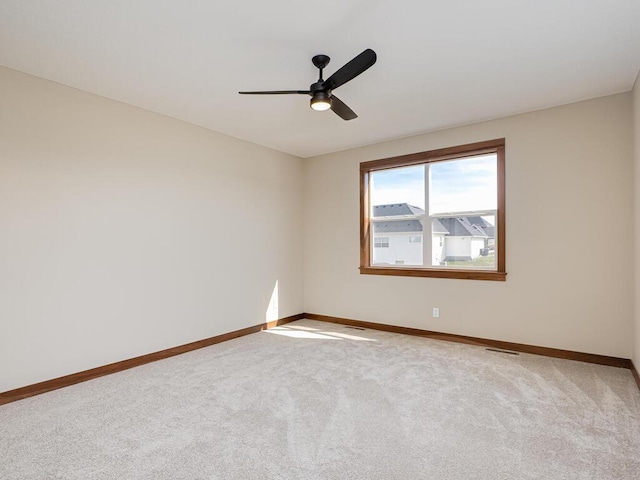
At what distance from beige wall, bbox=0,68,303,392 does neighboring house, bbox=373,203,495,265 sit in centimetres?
172

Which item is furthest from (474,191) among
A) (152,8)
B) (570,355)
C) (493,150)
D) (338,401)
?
(152,8)

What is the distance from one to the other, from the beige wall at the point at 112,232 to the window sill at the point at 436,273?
1623 millimetres

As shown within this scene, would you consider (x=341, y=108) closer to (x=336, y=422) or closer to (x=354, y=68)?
(x=354, y=68)

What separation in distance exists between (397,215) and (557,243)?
1898 mm

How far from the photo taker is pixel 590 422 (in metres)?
2.37

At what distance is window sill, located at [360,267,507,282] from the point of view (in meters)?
4.06

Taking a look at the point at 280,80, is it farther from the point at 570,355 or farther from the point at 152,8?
the point at 570,355

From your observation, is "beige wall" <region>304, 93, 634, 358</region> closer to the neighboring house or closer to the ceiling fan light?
the neighboring house

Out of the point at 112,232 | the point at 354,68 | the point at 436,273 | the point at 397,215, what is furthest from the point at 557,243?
the point at 112,232

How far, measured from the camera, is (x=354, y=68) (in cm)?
233

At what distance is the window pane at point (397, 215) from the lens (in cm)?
475

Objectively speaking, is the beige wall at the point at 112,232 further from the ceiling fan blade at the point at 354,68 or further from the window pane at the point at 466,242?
the window pane at the point at 466,242

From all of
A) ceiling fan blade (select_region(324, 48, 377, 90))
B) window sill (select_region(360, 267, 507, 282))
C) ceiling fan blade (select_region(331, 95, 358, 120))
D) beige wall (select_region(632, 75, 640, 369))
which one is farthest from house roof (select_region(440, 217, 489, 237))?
ceiling fan blade (select_region(324, 48, 377, 90))

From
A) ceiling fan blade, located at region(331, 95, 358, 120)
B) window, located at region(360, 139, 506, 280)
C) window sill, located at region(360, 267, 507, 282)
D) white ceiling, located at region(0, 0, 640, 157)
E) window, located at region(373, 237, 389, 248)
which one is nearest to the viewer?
white ceiling, located at region(0, 0, 640, 157)
